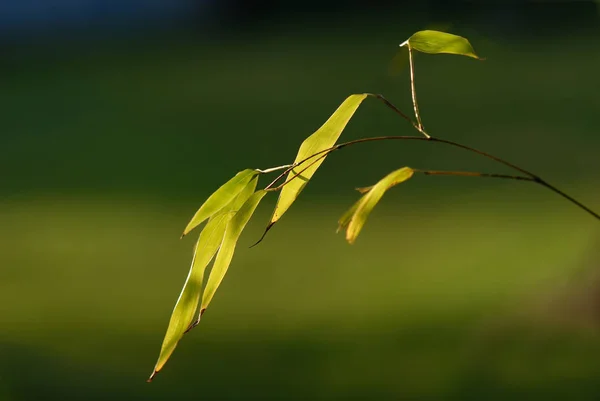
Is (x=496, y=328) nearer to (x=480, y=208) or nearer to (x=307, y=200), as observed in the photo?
(x=480, y=208)

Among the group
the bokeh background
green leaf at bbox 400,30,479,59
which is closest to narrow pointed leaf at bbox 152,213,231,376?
green leaf at bbox 400,30,479,59

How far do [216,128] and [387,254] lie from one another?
2.50 ft

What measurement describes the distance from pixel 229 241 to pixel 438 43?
0.16 m

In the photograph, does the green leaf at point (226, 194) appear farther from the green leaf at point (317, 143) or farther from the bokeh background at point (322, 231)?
the bokeh background at point (322, 231)

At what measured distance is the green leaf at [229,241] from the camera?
0.37 m

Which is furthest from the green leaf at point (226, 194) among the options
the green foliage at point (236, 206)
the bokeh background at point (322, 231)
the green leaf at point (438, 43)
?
the bokeh background at point (322, 231)

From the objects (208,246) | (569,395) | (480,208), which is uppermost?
(208,246)

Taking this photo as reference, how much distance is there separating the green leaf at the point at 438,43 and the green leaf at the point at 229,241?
121mm

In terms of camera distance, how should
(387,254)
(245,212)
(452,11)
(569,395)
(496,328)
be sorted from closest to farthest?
1. (245,212)
2. (569,395)
3. (496,328)
4. (387,254)
5. (452,11)

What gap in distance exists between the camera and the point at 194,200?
5.82ft

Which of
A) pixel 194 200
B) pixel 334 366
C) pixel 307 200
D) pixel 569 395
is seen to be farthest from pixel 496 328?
pixel 194 200

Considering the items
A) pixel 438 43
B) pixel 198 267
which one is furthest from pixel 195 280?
pixel 438 43

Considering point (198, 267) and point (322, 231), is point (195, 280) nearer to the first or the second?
point (198, 267)

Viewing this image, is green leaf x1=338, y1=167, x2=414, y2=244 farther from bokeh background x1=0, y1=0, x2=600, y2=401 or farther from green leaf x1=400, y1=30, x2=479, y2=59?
bokeh background x1=0, y1=0, x2=600, y2=401
